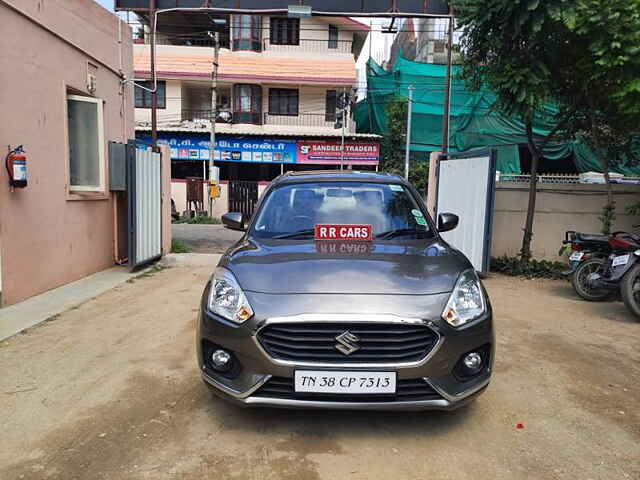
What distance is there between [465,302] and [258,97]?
2118 centimetres

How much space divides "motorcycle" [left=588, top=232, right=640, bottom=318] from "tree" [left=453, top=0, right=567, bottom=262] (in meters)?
2.19

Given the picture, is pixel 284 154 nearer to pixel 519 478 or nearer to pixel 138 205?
pixel 138 205

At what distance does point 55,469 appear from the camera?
2379 millimetres

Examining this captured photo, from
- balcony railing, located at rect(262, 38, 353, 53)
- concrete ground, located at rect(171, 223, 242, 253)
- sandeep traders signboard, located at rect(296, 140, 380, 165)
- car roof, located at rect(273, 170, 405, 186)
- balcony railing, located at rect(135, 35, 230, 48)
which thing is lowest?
concrete ground, located at rect(171, 223, 242, 253)

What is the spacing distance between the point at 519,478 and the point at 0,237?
→ 535 cm

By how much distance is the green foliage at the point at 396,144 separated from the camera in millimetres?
21138

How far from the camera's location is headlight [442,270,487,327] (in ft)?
8.29

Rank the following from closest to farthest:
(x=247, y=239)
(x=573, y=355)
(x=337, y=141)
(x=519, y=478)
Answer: (x=519, y=478) < (x=247, y=239) < (x=573, y=355) < (x=337, y=141)

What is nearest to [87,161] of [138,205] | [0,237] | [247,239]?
[138,205]

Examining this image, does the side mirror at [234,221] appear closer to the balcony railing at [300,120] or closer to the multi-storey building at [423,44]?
the balcony railing at [300,120]

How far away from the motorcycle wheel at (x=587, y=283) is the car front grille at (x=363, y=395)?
16.0ft

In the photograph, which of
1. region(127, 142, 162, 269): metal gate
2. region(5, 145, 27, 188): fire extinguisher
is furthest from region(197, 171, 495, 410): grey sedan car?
region(127, 142, 162, 269): metal gate

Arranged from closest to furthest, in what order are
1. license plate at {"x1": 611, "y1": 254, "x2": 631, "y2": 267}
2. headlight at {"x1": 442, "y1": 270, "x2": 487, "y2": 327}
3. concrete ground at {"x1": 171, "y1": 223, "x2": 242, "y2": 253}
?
headlight at {"x1": 442, "y1": 270, "x2": 487, "y2": 327}
license plate at {"x1": 611, "y1": 254, "x2": 631, "y2": 267}
concrete ground at {"x1": 171, "y1": 223, "x2": 242, "y2": 253}

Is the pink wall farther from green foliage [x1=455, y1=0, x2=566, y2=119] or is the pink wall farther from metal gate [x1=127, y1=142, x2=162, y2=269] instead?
green foliage [x1=455, y1=0, x2=566, y2=119]
